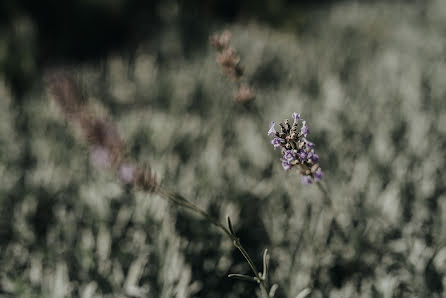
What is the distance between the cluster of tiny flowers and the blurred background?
1.39ft

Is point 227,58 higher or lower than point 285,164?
higher

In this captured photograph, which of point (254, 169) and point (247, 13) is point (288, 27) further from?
point (254, 169)

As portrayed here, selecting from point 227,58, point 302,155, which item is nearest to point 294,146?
point 302,155

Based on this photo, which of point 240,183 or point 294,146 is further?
point 240,183

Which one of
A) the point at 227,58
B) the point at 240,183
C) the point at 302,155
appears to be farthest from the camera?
the point at 240,183

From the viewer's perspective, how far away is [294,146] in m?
1.00

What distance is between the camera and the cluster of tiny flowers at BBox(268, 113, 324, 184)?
3.06 ft

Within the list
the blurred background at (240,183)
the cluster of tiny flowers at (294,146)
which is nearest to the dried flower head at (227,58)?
the cluster of tiny flowers at (294,146)

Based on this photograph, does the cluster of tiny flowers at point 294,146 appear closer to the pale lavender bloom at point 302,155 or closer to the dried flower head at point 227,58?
the pale lavender bloom at point 302,155

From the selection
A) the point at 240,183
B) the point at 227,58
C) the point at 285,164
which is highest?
the point at 227,58

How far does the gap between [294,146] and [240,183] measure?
2.95 feet

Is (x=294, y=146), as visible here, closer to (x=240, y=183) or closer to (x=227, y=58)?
(x=227, y=58)

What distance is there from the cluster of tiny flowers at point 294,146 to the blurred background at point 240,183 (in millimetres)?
422

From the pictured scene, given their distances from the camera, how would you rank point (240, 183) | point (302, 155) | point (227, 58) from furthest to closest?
point (240, 183)
point (227, 58)
point (302, 155)
